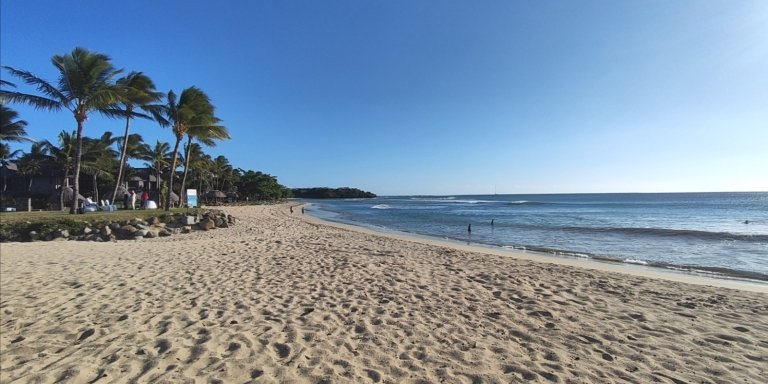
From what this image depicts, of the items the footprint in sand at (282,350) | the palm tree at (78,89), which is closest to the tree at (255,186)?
the palm tree at (78,89)

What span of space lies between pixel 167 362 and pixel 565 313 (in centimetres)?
507

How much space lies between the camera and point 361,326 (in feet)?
15.3

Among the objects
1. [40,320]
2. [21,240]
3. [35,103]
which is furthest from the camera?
[35,103]

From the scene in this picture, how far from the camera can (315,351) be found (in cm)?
387

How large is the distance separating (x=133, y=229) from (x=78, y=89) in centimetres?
863

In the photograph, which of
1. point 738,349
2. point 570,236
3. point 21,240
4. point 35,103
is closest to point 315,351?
point 738,349

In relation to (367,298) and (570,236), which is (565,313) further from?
(570,236)

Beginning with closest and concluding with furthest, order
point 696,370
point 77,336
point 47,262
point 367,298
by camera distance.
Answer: point 696,370
point 77,336
point 367,298
point 47,262

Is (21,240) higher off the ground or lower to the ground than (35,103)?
lower

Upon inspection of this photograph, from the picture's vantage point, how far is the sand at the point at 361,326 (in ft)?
11.5

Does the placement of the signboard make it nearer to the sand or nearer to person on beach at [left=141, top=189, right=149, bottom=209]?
person on beach at [left=141, top=189, right=149, bottom=209]

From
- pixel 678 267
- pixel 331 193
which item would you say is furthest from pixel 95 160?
pixel 331 193

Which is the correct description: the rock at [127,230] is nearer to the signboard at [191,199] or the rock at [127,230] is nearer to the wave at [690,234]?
the signboard at [191,199]

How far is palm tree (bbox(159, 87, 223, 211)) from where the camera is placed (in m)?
21.9
